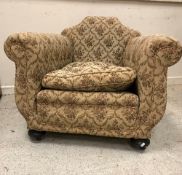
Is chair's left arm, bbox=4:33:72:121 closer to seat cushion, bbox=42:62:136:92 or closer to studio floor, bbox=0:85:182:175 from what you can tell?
seat cushion, bbox=42:62:136:92

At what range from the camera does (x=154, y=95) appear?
4.30 ft

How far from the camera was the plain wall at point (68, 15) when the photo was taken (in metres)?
2.18

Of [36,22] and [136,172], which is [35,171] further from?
[36,22]

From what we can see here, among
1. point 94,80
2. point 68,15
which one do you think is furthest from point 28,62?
point 68,15

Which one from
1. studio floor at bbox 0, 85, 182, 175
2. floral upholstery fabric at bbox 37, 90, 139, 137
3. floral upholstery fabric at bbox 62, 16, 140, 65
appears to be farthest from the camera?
floral upholstery fabric at bbox 62, 16, 140, 65

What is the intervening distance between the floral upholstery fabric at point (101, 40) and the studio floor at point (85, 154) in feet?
2.03

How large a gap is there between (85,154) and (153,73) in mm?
563

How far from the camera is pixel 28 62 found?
4.36 ft

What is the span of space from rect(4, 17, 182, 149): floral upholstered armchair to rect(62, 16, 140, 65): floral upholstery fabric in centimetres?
40

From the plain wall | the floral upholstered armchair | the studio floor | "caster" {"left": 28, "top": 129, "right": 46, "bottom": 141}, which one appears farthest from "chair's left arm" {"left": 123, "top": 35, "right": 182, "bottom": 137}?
the plain wall

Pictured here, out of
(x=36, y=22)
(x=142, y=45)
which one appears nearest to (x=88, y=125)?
(x=142, y=45)

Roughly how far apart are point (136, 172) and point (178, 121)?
74cm

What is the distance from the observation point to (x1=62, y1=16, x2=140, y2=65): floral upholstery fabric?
185 cm

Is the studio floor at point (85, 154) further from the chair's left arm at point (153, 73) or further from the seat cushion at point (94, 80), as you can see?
the seat cushion at point (94, 80)
